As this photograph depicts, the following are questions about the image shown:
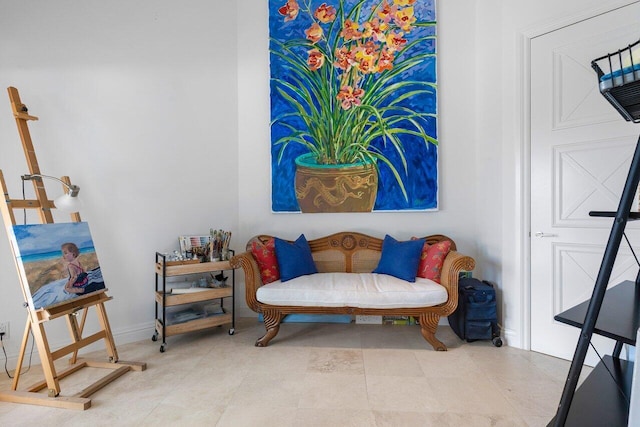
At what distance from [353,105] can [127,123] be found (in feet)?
7.13

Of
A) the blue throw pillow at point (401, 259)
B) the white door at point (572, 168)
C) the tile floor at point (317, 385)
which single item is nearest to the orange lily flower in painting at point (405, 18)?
the white door at point (572, 168)

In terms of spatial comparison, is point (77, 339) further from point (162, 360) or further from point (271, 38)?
point (271, 38)

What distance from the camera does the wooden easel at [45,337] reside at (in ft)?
6.20

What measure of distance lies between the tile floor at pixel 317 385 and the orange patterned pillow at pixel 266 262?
56 centimetres

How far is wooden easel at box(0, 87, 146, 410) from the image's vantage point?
1890 mm

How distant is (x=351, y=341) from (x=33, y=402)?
220 centimetres

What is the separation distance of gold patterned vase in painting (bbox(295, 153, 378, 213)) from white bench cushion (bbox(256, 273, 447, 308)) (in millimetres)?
877

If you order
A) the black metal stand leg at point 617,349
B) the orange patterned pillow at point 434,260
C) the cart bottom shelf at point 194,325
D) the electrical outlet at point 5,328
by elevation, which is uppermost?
the orange patterned pillow at point 434,260

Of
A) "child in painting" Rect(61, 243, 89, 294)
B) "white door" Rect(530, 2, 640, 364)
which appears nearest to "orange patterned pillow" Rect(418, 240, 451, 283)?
"white door" Rect(530, 2, 640, 364)

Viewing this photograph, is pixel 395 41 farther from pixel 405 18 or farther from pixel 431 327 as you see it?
pixel 431 327

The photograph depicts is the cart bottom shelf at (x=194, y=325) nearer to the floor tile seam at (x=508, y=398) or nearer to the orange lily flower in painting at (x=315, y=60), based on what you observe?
the floor tile seam at (x=508, y=398)

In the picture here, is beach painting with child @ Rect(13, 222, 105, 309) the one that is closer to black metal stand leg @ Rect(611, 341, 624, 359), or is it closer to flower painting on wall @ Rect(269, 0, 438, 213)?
flower painting on wall @ Rect(269, 0, 438, 213)

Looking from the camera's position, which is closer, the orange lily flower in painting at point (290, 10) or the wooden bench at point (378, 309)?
the wooden bench at point (378, 309)

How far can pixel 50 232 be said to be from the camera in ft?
6.74
